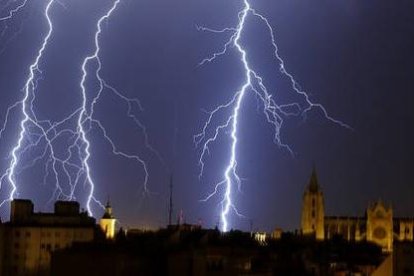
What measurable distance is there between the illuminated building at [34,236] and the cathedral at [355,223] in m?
39.4

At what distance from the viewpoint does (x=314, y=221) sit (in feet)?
325

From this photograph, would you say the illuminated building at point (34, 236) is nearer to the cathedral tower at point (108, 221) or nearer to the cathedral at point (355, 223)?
the cathedral tower at point (108, 221)

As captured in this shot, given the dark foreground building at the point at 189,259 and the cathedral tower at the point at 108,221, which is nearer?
the dark foreground building at the point at 189,259

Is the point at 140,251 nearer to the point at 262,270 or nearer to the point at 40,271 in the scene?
the point at 262,270

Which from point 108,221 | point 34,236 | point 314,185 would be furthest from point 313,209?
point 34,236

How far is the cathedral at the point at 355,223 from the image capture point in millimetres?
98312

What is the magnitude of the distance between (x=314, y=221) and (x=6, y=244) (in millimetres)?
45633

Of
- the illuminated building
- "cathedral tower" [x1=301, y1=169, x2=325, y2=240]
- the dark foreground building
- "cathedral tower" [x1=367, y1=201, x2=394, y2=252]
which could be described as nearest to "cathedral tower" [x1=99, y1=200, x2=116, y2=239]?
the illuminated building

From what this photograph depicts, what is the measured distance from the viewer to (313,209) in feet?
327

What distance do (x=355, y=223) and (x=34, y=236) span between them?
49.1 m

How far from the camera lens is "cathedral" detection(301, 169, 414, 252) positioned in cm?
9831

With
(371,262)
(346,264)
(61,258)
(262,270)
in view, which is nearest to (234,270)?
(262,270)

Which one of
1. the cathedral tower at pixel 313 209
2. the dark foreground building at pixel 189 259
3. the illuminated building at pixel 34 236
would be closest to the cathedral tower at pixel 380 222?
the cathedral tower at pixel 313 209

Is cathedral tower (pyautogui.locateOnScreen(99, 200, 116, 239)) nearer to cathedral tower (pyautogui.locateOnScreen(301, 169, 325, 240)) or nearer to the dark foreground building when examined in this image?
the dark foreground building
